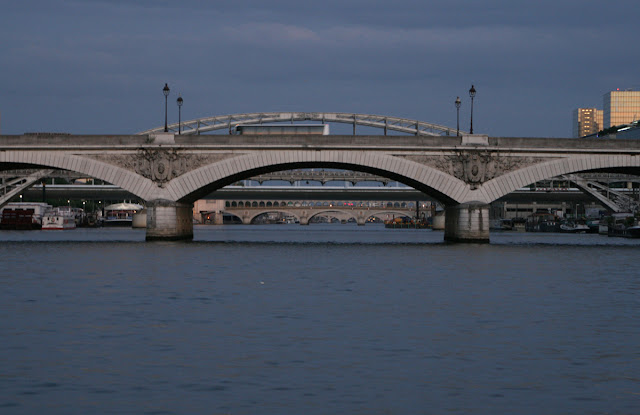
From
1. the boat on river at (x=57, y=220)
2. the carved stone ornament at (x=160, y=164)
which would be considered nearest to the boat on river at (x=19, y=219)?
the boat on river at (x=57, y=220)

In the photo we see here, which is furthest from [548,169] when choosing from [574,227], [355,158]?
[574,227]

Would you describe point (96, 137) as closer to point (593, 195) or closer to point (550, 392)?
point (550, 392)

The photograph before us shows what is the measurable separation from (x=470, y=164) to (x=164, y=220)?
948 inches

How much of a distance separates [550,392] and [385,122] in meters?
82.4

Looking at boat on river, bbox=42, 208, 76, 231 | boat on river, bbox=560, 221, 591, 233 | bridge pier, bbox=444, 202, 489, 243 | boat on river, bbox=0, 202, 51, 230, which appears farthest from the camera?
boat on river, bbox=560, 221, 591, 233

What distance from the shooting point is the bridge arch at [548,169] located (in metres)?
70.8

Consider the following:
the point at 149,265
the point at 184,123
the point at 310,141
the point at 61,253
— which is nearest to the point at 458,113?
the point at 310,141

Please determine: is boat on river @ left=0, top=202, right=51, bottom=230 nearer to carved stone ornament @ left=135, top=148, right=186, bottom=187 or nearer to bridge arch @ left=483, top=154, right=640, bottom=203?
carved stone ornament @ left=135, top=148, right=186, bottom=187

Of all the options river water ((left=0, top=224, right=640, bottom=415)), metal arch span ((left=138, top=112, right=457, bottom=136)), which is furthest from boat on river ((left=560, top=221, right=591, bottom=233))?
river water ((left=0, top=224, right=640, bottom=415))

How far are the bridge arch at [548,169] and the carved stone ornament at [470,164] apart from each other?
71 centimetres

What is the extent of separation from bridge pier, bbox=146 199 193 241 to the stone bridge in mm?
110

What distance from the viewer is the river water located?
1426cm

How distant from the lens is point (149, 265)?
43.2 metres

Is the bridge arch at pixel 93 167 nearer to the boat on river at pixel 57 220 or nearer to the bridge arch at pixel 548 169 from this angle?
the bridge arch at pixel 548 169
